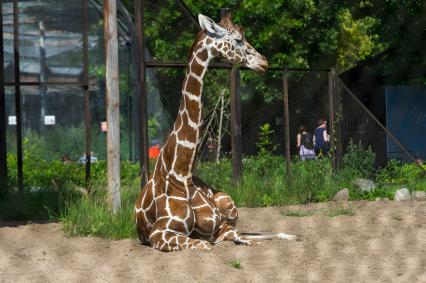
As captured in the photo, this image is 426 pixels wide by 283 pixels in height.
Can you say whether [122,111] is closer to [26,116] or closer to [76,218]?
[26,116]

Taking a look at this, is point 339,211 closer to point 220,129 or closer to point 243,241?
point 220,129

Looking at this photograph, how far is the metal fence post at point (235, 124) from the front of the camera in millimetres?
7344

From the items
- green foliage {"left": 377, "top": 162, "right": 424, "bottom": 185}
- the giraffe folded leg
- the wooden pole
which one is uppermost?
the wooden pole

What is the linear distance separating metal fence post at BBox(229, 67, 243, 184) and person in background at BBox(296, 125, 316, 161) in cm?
123

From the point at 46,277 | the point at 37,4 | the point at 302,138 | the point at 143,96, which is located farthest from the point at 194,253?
the point at 37,4

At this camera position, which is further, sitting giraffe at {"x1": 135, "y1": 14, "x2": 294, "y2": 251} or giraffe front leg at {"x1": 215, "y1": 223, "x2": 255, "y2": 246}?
giraffe front leg at {"x1": 215, "y1": 223, "x2": 255, "y2": 246}

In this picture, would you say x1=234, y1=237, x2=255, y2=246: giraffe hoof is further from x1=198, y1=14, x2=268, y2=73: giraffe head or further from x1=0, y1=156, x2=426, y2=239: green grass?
x1=198, y1=14, x2=268, y2=73: giraffe head

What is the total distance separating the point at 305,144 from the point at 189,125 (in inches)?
150

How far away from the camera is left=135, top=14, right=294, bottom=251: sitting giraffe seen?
496 cm

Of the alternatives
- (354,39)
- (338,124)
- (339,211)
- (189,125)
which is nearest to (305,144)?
(338,124)

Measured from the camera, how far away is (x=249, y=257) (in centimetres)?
480

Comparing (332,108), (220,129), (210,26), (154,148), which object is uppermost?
(210,26)

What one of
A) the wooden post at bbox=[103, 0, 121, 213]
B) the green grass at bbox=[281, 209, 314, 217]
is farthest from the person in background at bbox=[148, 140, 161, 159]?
the wooden post at bbox=[103, 0, 121, 213]

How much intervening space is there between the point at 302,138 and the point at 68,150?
353cm
